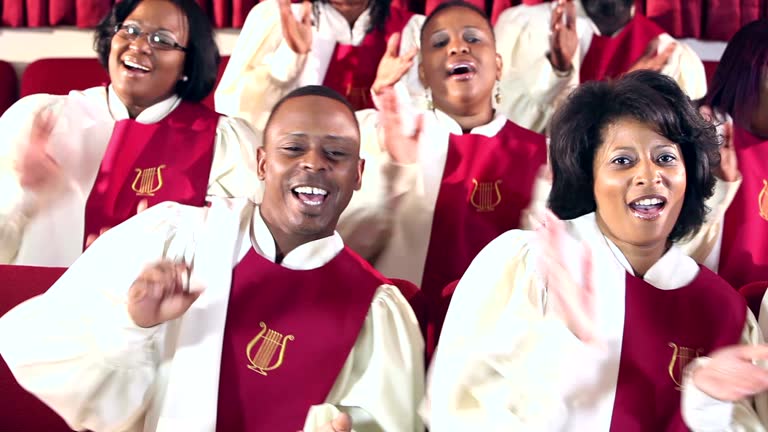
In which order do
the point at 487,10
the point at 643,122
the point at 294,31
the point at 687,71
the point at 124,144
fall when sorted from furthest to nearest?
1. the point at 487,10
2. the point at 687,71
3. the point at 294,31
4. the point at 124,144
5. the point at 643,122

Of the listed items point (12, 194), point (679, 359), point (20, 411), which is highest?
point (679, 359)

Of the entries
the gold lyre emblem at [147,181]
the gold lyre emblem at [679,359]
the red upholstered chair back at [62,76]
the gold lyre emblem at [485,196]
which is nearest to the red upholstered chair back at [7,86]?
the red upholstered chair back at [62,76]

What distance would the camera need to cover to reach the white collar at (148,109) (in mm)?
2305

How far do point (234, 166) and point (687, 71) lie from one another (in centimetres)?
121

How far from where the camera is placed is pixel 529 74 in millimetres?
2775

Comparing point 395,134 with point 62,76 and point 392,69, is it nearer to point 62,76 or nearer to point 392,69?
point 392,69

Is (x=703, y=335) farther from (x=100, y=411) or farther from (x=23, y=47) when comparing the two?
(x=23, y=47)

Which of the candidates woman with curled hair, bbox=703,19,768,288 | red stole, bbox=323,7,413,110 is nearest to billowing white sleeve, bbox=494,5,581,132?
red stole, bbox=323,7,413,110

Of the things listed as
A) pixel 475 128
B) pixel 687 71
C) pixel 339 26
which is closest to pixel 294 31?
pixel 339 26

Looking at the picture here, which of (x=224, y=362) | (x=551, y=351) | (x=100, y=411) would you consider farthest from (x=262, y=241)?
(x=551, y=351)

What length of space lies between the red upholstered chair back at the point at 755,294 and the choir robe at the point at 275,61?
101cm

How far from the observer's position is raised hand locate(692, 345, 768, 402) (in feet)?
4.97

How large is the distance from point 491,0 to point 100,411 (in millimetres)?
1913

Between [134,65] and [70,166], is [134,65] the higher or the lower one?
the higher one
